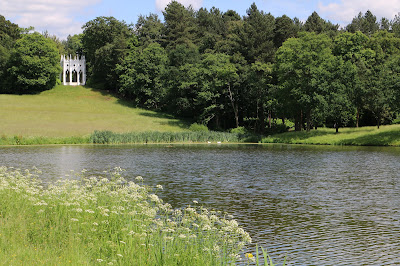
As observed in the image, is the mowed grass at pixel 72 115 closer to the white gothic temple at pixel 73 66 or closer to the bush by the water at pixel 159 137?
the bush by the water at pixel 159 137

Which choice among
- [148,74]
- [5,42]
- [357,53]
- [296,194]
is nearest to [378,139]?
[357,53]

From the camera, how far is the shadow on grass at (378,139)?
61.8 metres

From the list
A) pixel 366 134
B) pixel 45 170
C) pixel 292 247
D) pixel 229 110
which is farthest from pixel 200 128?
pixel 292 247

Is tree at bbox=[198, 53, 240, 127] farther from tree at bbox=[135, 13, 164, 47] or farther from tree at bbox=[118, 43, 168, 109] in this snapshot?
tree at bbox=[135, 13, 164, 47]

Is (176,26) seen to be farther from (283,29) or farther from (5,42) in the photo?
(5,42)

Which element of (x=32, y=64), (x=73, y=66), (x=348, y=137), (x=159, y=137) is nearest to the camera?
(x=348, y=137)

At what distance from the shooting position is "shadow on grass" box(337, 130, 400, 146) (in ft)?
203

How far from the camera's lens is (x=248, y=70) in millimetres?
81625

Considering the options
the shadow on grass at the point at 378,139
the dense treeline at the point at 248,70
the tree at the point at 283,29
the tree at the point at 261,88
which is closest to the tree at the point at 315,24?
the dense treeline at the point at 248,70

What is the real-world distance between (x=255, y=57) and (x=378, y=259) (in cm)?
7211

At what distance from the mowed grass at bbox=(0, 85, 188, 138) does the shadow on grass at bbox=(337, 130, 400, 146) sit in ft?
96.9

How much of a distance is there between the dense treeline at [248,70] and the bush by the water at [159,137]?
963cm

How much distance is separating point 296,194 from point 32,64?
95.4 meters

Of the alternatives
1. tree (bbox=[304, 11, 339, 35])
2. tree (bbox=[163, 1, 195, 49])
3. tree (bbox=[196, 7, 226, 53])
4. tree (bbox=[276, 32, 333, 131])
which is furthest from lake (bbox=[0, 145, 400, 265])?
tree (bbox=[163, 1, 195, 49])
